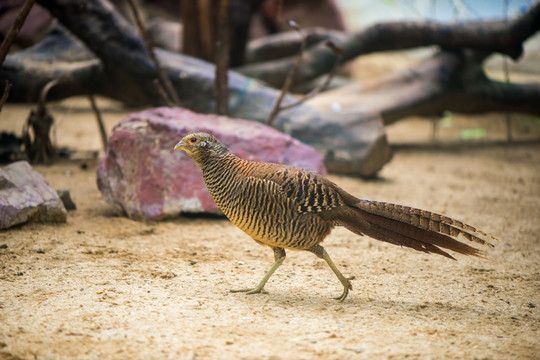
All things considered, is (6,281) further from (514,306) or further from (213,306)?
(514,306)

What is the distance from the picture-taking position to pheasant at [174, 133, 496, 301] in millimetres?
3439

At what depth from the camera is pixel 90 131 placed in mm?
9602

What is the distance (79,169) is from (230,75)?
8.38 feet

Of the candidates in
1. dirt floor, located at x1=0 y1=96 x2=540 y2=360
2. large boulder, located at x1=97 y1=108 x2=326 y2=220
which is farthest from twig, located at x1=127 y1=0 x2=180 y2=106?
dirt floor, located at x1=0 y1=96 x2=540 y2=360

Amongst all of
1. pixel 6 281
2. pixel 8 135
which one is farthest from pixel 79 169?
pixel 6 281

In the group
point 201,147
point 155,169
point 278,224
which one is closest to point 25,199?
point 155,169

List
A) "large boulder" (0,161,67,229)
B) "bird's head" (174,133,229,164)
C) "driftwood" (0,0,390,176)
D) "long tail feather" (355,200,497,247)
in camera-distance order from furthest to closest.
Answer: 1. "driftwood" (0,0,390,176)
2. "large boulder" (0,161,67,229)
3. "bird's head" (174,133,229,164)
4. "long tail feather" (355,200,497,247)

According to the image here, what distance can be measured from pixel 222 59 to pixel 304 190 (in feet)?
11.5

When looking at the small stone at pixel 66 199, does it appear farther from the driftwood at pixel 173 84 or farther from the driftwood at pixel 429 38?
the driftwood at pixel 429 38

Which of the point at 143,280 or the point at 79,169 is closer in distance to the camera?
the point at 143,280

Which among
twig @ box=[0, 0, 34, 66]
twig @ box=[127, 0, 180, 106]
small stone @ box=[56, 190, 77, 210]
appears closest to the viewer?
twig @ box=[0, 0, 34, 66]

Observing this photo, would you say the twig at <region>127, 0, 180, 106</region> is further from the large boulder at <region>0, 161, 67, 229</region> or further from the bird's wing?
the bird's wing

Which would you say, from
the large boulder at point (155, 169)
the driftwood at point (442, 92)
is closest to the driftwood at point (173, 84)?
the driftwood at point (442, 92)

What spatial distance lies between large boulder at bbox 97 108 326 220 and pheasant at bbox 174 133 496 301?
5.61ft
